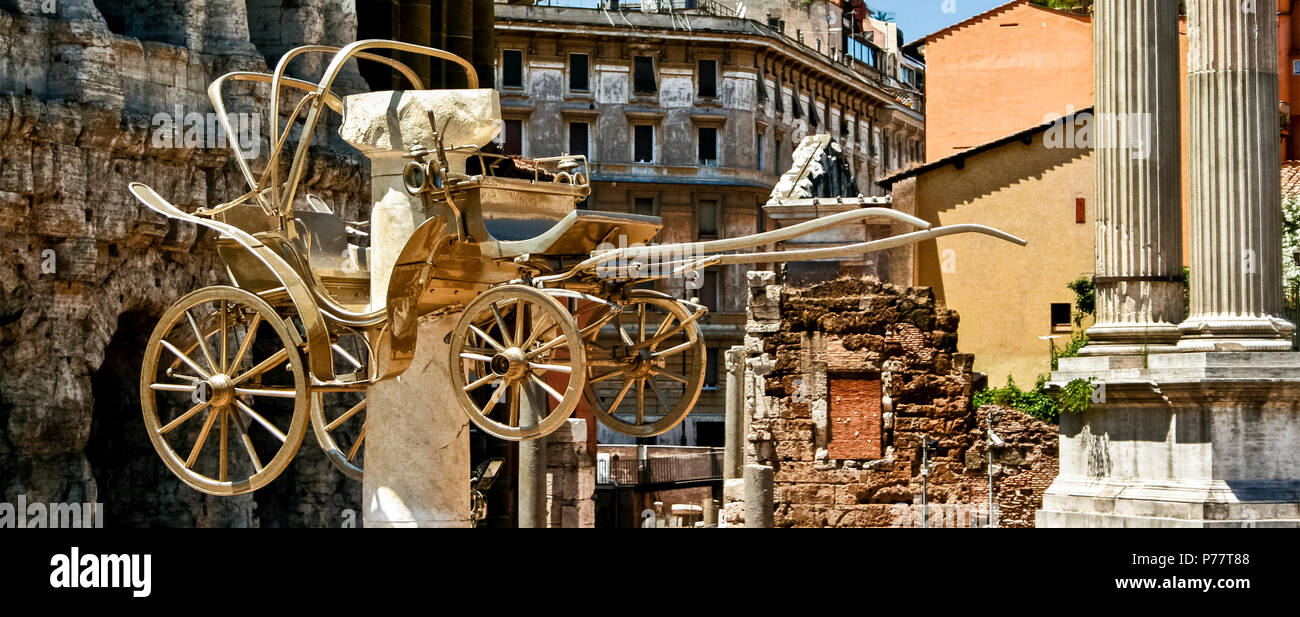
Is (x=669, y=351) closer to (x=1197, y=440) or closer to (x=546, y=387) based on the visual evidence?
(x=546, y=387)

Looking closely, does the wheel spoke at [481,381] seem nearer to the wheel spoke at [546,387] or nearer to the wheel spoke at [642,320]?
the wheel spoke at [546,387]

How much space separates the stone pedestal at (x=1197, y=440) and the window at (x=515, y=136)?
1787 inches

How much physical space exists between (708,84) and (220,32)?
36.0 meters

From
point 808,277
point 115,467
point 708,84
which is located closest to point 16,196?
point 115,467

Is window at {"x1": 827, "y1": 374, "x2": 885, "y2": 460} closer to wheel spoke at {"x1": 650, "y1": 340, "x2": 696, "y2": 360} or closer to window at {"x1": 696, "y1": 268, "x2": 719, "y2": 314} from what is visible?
wheel spoke at {"x1": 650, "y1": 340, "x2": 696, "y2": 360}

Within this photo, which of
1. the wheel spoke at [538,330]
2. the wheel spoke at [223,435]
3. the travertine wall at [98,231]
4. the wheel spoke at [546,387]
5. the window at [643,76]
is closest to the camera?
the wheel spoke at [546,387]

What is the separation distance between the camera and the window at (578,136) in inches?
2500

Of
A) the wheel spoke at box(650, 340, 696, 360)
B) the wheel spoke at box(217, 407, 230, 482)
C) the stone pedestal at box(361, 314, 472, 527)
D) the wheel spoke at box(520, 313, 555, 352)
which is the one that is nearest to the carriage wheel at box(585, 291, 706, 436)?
the wheel spoke at box(650, 340, 696, 360)

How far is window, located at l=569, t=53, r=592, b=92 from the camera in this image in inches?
2500

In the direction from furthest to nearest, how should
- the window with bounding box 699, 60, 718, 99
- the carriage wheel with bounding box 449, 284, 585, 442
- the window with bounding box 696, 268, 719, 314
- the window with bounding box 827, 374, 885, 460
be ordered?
the window with bounding box 699, 60, 718, 99 → the window with bounding box 696, 268, 719, 314 → the window with bounding box 827, 374, 885, 460 → the carriage wheel with bounding box 449, 284, 585, 442

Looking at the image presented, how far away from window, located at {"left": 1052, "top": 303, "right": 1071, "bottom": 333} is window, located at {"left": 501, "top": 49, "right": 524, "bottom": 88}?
32.6 metres

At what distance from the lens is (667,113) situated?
64.2 m

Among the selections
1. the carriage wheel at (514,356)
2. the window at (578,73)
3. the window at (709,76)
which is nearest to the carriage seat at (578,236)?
the carriage wheel at (514,356)

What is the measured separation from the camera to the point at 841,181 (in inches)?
1125
